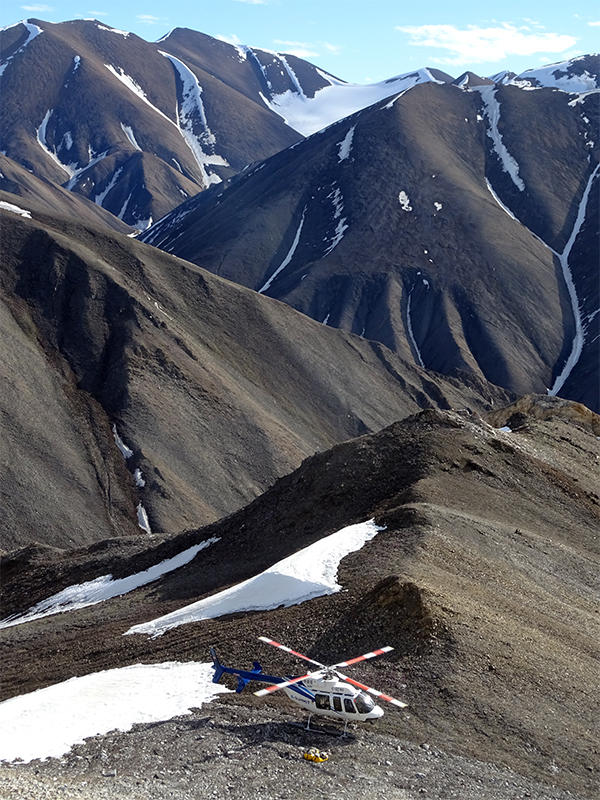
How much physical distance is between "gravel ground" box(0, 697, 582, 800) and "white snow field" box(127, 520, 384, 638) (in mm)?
7192

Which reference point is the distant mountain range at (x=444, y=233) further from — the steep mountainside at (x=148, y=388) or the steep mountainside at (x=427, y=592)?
the steep mountainside at (x=427, y=592)

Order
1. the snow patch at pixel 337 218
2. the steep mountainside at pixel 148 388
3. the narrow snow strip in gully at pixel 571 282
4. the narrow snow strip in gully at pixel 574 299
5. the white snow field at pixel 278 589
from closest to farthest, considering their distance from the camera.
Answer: the white snow field at pixel 278 589 → the steep mountainside at pixel 148 388 → the narrow snow strip in gully at pixel 574 299 → the narrow snow strip in gully at pixel 571 282 → the snow patch at pixel 337 218

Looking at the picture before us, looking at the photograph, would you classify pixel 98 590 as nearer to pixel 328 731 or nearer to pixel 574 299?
pixel 328 731

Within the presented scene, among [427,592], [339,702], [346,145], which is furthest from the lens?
[346,145]

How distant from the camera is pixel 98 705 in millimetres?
21500

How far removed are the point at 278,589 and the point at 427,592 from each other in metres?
5.61

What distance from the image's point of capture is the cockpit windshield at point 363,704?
1867 cm

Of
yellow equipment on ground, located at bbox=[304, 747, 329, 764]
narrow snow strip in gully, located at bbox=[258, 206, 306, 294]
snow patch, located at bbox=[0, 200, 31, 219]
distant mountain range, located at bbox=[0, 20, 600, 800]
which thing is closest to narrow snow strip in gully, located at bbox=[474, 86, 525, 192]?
distant mountain range, located at bbox=[0, 20, 600, 800]

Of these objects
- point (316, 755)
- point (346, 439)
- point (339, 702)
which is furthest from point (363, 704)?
point (346, 439)

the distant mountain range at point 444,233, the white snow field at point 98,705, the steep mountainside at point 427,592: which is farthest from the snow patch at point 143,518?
the distant mountain range at point 444,233

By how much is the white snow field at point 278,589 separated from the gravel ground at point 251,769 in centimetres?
719

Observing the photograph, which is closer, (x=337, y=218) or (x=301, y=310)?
(x=301, y=310)

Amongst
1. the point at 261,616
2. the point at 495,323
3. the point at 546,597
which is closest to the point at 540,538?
the point at 546,597

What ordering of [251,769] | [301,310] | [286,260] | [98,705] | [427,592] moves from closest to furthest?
[251,769]
[98,705]
[427,592]
[301,310]
[286,260]
